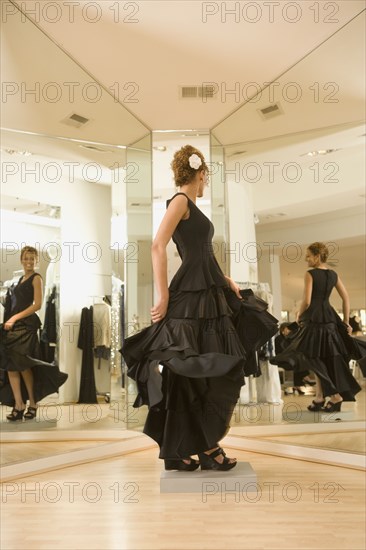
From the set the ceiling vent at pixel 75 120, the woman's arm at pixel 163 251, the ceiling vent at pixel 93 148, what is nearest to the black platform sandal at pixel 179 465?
the woman's arm at pixel 163 251

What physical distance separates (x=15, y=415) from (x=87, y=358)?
0.76 meters

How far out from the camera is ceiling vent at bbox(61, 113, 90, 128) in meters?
4.47

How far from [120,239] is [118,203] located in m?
0.32

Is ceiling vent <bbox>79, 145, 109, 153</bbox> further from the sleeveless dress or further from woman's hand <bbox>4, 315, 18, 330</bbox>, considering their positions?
the sleeveless dress

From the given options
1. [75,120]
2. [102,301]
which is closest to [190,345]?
[102,301]

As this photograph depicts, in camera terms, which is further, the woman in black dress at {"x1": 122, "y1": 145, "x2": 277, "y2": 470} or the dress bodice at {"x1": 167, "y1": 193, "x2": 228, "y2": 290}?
the dress bodice at {"x1": 167, "y1": 193, "x2": 228, "y2": 290}

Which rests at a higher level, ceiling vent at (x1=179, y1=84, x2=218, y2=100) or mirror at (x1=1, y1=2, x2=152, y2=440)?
ceiling vent at (x1=179, y1=84, x2=218, y2=100)

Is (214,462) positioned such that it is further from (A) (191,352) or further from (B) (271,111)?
(B) (271,111)

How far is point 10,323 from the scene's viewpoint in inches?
153

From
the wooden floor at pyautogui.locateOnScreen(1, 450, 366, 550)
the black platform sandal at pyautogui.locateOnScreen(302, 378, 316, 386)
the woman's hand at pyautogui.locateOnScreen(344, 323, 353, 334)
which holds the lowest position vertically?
the wooden floor at pyautogui.locateOnScreen(1, 450, 366, 550)

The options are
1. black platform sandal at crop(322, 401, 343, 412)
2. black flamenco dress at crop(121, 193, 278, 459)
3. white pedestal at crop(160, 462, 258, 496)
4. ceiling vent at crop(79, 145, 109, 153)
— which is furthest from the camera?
ceiling vent at crop(79, 145, 109, 153)

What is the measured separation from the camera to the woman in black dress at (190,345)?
3.16 metres

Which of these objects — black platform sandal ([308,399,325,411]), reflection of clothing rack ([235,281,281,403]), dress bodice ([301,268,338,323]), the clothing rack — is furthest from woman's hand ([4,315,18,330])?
black platform sandal ([308,399,325,411])

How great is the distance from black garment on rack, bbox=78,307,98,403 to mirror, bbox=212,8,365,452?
127 cm
